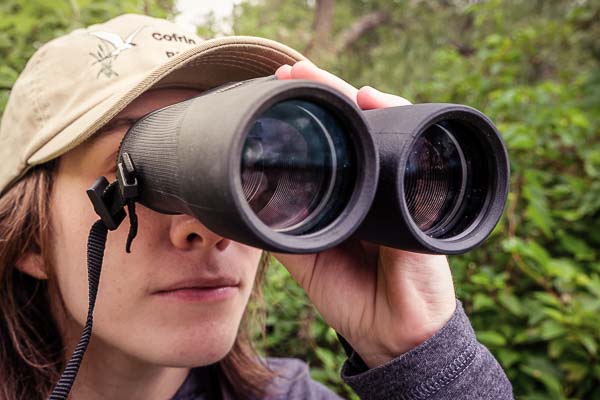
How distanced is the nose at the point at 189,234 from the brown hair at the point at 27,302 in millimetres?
304

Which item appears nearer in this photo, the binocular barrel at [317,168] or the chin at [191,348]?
the binocular barrel at [317,168]

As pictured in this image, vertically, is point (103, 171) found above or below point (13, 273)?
above

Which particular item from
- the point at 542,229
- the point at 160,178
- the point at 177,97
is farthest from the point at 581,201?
the point at 160,178

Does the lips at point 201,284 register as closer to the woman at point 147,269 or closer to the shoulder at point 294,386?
the woman at point 147,269

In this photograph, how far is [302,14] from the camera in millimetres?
5883

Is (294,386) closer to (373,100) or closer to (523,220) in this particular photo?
(373,100)

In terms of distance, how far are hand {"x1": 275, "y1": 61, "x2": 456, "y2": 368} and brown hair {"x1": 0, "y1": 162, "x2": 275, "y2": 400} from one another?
53 cm

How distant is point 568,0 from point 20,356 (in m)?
4.73

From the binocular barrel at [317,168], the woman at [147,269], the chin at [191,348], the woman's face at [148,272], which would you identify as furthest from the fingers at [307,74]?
the chin at [191,348]

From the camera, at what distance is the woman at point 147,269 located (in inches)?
35.7

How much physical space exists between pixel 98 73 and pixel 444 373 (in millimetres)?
857

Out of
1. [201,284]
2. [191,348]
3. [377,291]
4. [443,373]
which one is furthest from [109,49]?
[443,373]

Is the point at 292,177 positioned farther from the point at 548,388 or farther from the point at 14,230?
the point at 548,388

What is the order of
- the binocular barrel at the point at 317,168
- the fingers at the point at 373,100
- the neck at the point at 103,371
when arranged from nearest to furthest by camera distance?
the binocular barrel at the point at 317,168, the fingers at the point at 373,100, the neck at the point at 103,371
